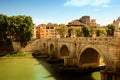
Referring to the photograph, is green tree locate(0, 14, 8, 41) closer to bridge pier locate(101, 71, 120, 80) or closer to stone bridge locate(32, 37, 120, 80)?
stone bridge locate(32, 37, 120, 80)

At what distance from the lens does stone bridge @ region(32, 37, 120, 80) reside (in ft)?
61.1

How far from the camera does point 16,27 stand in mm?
51125

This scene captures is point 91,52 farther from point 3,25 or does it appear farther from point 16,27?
point 3,25

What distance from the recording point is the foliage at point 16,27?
169 ft

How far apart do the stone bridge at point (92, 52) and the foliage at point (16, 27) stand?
596 centimetres

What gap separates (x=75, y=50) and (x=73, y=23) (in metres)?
46.9

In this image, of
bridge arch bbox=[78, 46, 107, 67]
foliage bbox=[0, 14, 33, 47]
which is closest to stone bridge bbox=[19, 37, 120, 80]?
bridge arch bbox=[78, 46, 107, 67]

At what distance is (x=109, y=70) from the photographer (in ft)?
62.5

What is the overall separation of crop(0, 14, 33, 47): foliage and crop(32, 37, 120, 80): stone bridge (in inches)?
234

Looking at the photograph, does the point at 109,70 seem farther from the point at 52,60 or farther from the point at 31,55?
the point at 31,55

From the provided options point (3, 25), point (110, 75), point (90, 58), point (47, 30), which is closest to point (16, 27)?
point (3, 25)

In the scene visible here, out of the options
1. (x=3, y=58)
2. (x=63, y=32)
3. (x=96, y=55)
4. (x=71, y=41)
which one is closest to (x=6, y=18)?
(x=3, y=58)

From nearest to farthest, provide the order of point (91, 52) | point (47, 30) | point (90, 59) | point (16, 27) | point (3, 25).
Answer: point (91, 52), point (90, 59), point (16, 27), point (3, 25), point (47, 30)

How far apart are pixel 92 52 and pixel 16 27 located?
27090 millimetres
